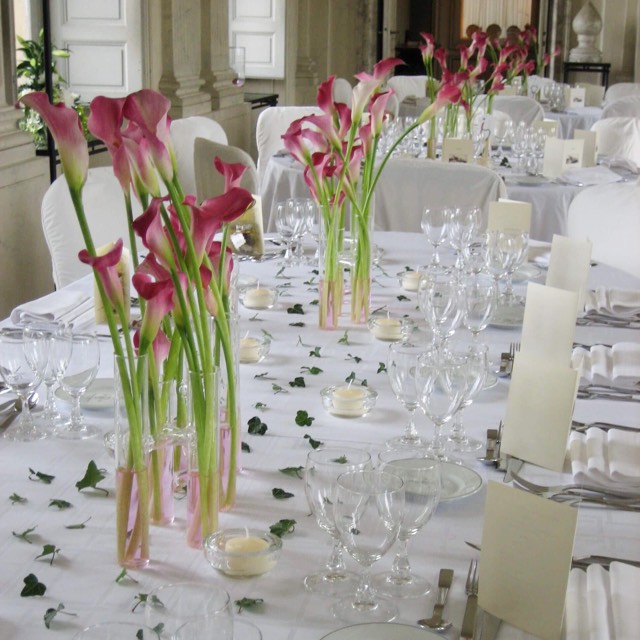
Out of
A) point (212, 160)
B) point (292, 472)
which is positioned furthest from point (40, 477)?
point (212, 160)

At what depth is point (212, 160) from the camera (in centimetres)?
447

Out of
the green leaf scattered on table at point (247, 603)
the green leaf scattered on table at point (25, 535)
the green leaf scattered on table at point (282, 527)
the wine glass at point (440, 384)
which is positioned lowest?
the green leaf scattered on table at point (247, 603)

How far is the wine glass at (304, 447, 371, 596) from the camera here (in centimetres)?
123

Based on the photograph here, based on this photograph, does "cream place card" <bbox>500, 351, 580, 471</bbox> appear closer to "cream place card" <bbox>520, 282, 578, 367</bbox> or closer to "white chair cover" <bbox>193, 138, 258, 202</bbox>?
"cream place card" <bbox>520, 282, 578, 367</bbox>

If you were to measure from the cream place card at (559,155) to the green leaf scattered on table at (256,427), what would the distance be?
10.4 ft

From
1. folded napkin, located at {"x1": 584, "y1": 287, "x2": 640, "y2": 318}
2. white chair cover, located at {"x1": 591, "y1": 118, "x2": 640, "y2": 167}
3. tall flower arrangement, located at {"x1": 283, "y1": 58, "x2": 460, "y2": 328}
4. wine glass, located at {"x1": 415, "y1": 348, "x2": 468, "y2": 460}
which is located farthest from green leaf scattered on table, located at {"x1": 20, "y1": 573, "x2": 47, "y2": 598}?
white chair cover, located at {"x1": 591, "y1": 118, "x2": 640, "y2": 167}

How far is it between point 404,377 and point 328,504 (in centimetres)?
46

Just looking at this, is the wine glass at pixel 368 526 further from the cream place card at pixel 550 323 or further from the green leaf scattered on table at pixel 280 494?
the cream place card at pixel 550 323

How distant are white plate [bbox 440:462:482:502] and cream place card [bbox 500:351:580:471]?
4.7 inches

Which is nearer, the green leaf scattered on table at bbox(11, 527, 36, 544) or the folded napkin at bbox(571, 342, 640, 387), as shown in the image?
the green leaf scattered on table at bbox(11, 527, 36, 544)

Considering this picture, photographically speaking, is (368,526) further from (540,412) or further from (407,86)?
(407,86)

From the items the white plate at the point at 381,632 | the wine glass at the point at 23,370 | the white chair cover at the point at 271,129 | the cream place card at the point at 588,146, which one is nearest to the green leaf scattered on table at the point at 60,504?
the wine glass at the point at 23,370

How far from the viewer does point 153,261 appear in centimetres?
129

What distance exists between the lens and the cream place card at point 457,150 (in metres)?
4.64
